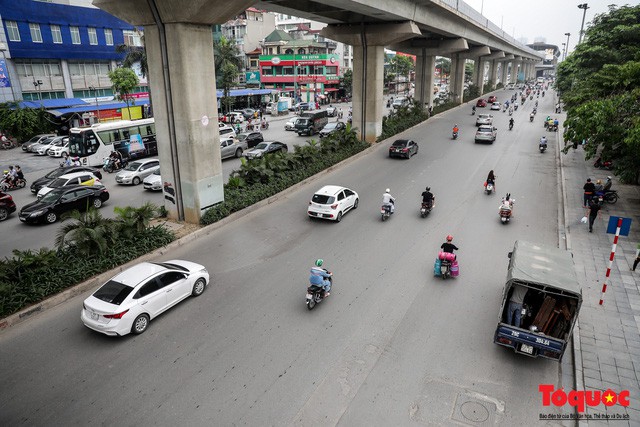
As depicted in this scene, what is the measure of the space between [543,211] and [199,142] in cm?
1648

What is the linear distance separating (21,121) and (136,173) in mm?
23027

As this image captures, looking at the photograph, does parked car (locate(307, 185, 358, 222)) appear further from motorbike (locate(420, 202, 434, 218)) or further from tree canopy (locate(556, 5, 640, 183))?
tree canopy (locate(556, 5, 640, 183))

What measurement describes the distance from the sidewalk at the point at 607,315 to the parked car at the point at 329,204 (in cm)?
935

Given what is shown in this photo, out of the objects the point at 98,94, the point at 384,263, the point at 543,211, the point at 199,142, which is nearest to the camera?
the point at 384,263

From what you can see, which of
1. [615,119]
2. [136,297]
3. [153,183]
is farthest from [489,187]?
[153,183]

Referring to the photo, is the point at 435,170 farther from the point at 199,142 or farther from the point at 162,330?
the point at 162,330

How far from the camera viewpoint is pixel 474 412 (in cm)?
855

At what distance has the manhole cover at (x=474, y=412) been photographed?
8.40m

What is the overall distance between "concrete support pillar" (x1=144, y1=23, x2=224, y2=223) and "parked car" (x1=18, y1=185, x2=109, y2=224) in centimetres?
→ 414

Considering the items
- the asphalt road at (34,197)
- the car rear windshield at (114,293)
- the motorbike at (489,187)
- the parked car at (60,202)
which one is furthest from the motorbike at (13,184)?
the motorbike at (489,187)

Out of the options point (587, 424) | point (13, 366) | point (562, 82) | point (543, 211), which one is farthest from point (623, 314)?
point (562, 82)

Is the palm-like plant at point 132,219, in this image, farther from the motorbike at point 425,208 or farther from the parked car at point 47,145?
the parked car at point 47,145

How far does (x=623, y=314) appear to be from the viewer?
11.9 meters

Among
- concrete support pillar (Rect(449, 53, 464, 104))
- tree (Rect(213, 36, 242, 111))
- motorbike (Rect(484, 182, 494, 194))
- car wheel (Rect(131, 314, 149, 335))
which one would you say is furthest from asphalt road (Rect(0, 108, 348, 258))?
concrete support pillar (Rect(449, 53, 464, 104))
